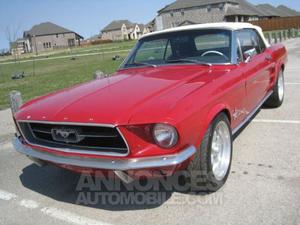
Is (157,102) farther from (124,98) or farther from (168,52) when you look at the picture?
(168,52)

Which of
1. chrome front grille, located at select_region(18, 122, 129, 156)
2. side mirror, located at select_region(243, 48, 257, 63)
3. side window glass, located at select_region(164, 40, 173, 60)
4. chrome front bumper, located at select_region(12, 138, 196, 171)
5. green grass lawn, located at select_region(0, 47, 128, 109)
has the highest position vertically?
side window glass, located at select_region(164, 40, 173, 60)

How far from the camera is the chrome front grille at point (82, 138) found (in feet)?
11.0

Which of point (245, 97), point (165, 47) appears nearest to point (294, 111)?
point (245, 97)

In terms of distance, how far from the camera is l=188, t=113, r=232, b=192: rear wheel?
359cm

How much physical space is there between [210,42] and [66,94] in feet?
6.67

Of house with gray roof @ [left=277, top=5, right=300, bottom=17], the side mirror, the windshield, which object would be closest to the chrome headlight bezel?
the windshield

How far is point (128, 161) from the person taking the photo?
3.25 metres

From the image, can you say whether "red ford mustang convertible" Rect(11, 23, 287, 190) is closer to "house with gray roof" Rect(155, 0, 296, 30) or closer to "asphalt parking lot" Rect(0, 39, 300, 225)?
"asphalt parking lot" Rect(0, 39, 300, 225)

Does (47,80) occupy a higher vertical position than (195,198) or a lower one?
lower

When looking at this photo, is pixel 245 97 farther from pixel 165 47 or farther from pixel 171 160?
pixel 171 160

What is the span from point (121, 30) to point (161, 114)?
4537 inches

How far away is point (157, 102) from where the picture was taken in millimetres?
3480

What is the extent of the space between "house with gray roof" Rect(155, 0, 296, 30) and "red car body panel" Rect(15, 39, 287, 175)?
65497 millimetres

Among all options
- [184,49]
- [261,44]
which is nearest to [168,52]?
[184,49]
